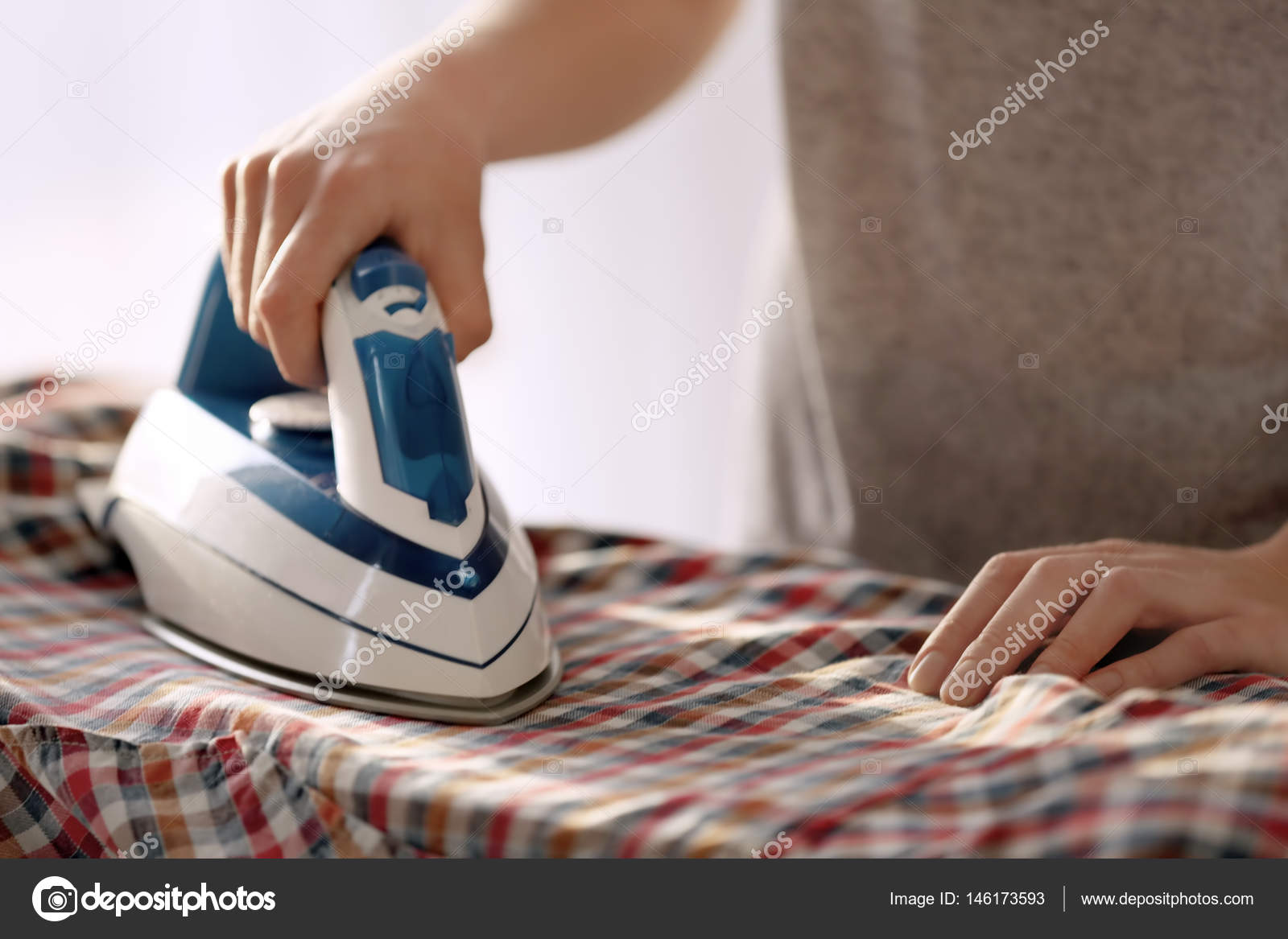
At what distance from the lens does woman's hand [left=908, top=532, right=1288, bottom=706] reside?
667 mm

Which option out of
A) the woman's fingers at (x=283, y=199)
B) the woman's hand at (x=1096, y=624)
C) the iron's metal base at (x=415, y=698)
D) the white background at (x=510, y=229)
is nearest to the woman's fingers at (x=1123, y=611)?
the woman's hand at (x=1096, y=624)

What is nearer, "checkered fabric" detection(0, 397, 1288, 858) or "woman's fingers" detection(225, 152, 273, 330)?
"checkered fabric" detection(0, 397, 1288, 858)

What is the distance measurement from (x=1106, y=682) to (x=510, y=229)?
1.72 metres

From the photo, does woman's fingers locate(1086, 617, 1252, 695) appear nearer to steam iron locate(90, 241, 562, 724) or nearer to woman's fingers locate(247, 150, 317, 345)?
steam iron locate(90, 241, 562, 724)

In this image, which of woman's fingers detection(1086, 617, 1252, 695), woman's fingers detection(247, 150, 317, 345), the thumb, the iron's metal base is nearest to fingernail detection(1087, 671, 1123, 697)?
woman's fingers detection(1086, 617, 1252, 695)

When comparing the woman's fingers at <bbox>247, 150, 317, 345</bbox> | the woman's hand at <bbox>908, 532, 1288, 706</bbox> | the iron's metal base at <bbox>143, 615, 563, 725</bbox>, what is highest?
the woman's fingers at <bbox>247, 150, 317, 345</bbox>

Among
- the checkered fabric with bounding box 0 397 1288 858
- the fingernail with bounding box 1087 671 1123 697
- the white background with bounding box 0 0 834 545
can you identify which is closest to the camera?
the checkered fabric with bounding box 0 397 1288 858

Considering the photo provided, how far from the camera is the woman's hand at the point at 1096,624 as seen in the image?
0.67 m

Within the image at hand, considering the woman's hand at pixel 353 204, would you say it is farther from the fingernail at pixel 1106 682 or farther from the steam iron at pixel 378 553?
the fingernail at pixel 1106 682

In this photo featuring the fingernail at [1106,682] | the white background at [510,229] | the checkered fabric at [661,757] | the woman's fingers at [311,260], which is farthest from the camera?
the white background at [510,229]

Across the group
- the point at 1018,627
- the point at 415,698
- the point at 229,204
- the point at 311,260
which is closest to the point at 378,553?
the point at 415,698

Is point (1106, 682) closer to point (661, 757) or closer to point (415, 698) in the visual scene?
point (661, 757)

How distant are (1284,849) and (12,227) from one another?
1919mm

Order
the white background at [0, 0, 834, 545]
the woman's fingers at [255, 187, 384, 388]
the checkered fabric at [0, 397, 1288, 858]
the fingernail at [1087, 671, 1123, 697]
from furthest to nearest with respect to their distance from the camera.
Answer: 1. the white background at [0, 0, 834, 545]
2. the woman's fingers at [255, 187, 384, 388]
3. the fingernail at [1087, 671, 1123, 697]
4. the checkered fabric at [0, 397, 1288, 858]
